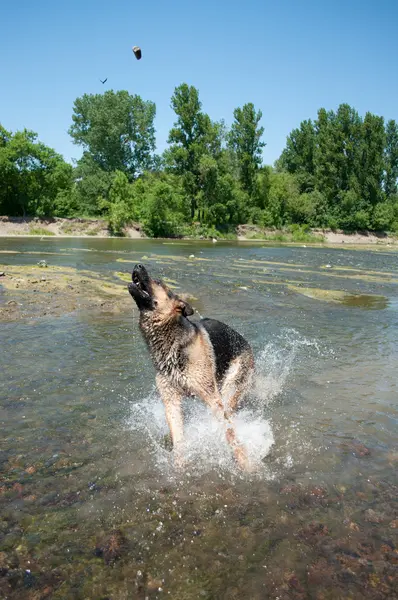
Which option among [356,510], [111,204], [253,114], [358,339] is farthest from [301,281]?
[253,114]

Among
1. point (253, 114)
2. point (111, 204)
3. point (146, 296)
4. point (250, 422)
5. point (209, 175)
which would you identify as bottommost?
point (250, 422)

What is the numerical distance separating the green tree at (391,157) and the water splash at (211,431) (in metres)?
96.3

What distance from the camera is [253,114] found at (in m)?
77.6

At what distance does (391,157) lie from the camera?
93562 millimetres

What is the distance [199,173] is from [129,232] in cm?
1593

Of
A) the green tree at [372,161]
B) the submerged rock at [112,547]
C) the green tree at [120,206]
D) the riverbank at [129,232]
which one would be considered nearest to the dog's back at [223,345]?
the submerged rock at [112,547]

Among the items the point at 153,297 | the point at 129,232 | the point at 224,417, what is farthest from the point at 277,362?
the point at 129,232

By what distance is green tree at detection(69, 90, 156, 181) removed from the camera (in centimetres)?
8519

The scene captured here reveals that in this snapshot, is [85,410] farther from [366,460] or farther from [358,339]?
[358,339]

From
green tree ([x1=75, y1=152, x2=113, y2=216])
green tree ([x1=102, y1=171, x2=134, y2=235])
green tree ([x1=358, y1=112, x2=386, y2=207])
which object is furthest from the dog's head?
green tree ([x1=358, y1=112, x2=386, y2=207])

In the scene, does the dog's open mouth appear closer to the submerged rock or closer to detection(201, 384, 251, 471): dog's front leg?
detection(201, 384, 251, 471): dog's front leg

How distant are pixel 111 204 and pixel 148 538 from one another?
2545 inches

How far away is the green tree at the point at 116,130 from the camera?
85188mm

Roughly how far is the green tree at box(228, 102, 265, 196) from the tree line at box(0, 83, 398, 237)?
0.18 m
